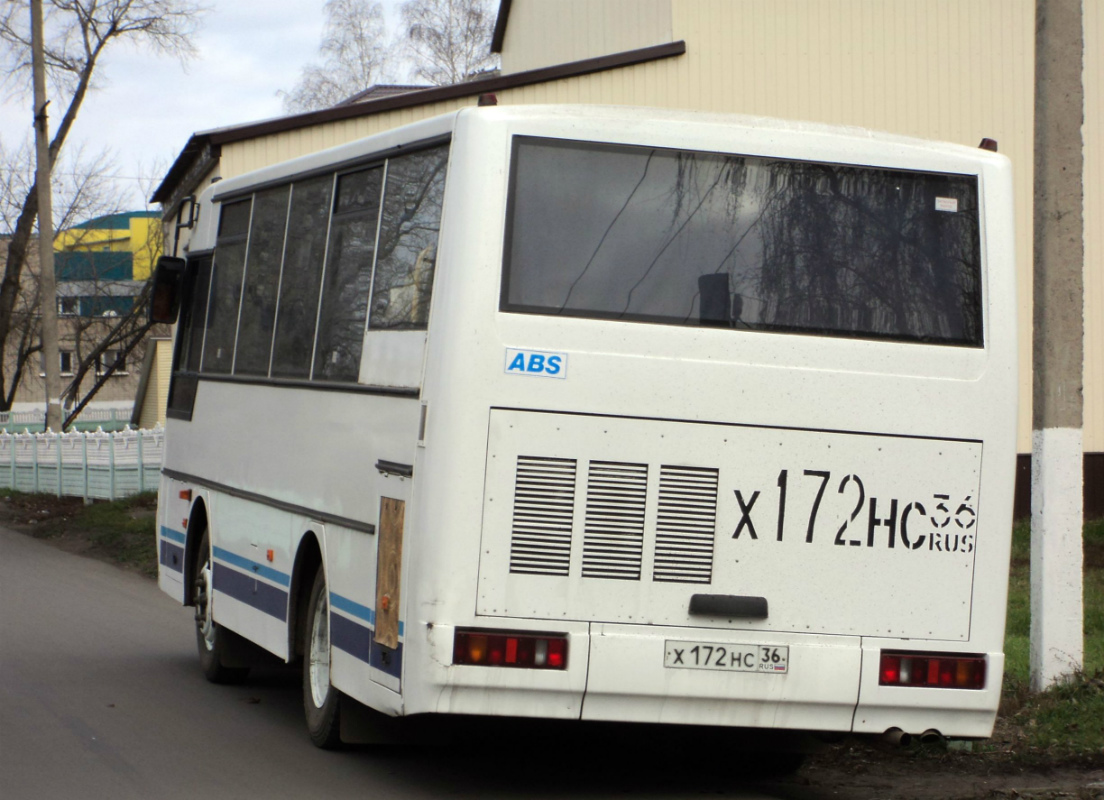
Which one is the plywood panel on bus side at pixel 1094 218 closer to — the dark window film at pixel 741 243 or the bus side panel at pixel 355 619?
the dark window film at pixel 741 243

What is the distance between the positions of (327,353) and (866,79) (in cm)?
1445

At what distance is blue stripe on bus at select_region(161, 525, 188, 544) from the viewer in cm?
1107

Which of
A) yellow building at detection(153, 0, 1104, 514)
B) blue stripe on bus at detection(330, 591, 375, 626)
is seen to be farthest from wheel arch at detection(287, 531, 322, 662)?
yellow building at detection(153, 0, 1104, 514)

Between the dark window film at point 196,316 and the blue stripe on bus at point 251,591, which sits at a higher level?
the dark window film at point 196,316

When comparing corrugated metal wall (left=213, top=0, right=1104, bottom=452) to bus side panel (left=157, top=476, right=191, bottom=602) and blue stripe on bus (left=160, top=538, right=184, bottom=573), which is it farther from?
blue stripe on bus (left=160, top=538, right=184, bottom=573)

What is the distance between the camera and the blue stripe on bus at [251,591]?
8.71 meters

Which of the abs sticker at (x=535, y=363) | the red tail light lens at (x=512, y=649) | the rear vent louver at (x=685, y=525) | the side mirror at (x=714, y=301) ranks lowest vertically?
the red tail light lens at (x=512, y=649)

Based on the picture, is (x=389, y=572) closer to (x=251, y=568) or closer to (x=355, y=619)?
(x=355, y=619)

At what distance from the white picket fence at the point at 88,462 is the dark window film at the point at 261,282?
13.9 meters

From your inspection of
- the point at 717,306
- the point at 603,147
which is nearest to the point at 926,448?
the point at 717,306

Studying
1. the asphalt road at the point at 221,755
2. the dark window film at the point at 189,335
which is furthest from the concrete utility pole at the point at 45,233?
the dark window film at the point at 189,335

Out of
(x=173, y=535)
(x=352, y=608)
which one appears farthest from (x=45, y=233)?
(x=352, y=608)

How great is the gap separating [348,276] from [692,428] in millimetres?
2186

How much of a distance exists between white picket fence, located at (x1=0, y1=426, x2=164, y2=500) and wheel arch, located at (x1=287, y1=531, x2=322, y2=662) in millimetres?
15089
